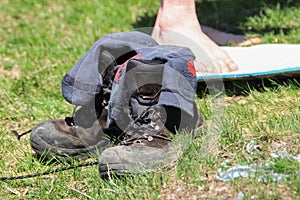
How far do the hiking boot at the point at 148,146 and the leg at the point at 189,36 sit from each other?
60 centimetres

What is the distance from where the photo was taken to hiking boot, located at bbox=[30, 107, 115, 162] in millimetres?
2402

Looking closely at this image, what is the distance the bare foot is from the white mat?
36 centimetres

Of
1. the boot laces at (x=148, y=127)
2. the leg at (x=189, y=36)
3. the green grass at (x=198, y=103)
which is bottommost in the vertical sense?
the green grass at (x=198, y=103)

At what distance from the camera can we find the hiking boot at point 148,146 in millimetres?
2098

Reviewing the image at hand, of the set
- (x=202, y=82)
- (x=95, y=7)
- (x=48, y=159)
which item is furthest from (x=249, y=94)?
(x=95, y=7)

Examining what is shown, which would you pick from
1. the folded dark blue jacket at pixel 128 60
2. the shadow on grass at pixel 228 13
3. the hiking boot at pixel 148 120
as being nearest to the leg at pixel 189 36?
the folded dark blue jacket at pixel 128 60

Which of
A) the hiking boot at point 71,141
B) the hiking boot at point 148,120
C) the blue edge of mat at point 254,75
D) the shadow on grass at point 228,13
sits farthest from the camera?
the shadow on grass at point 228,13

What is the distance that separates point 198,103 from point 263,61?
0.43 m

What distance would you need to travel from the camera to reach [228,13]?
425 centimetres

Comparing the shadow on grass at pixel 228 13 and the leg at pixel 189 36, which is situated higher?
the leg at pixel 189 36

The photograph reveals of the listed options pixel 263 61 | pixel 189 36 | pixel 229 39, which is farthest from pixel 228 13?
pixel 263 61

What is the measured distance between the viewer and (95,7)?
4668 millimetres

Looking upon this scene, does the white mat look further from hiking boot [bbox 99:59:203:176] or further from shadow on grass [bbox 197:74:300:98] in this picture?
hiking boot [bbox 99:59:203:176]

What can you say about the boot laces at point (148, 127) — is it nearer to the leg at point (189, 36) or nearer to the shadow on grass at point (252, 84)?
the shadow on grass at point (252, 84)
